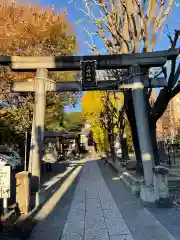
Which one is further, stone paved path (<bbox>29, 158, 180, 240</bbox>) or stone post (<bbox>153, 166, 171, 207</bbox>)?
stone post (<bbox>153, 166, 171, 207</bbox>)

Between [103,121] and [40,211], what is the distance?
25932 millimetres

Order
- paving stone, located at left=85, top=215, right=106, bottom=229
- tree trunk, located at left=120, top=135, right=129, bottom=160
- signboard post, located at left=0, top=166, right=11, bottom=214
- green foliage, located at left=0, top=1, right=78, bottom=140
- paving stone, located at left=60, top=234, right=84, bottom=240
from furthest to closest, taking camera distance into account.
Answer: tree trunk, located at left=120, top=135, right=129, bottom=160, green foliage, located at left=0, top=1, right=78, bottom=140, signboard post, located at left=0, top=166, right=11, bottom=214, paving stone, located at left=85, top=215, right=106, bottom=229, paving stone, located at left=60, top=234, right=84, bottom=240

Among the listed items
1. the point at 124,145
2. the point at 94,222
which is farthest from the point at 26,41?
the point at 94,222

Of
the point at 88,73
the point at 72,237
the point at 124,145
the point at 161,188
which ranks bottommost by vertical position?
the point at 72,237

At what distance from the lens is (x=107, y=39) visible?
610 inches

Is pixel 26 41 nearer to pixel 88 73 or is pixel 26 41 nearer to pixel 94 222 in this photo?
pixel 88 73

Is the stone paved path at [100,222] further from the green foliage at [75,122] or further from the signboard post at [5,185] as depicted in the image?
the green foliage at [75,122]

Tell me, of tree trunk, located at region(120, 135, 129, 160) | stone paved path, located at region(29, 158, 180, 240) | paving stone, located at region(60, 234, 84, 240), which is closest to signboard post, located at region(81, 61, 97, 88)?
stone paved path, located at region(29, 158, 180, 240)

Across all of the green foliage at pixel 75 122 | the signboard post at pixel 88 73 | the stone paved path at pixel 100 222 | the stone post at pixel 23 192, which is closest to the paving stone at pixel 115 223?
the stone paved path at pixel 100 222

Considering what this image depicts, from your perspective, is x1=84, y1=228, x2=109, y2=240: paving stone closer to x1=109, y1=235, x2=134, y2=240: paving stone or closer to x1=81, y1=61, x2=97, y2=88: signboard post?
x1=109, y1=235, x2=134, y2=240: paving stone

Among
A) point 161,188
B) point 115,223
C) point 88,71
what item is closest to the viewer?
point 115,223

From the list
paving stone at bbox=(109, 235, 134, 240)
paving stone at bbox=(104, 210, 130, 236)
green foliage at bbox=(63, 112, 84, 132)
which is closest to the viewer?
paving stone at bbox=(109, 235, 134, 240)

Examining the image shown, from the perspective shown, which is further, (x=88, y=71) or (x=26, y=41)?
(x=26, y=41)

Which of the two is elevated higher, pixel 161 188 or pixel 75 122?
pixel 75 122
